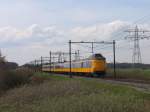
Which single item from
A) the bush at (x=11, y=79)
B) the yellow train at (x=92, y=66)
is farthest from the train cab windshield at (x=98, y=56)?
the bush at (x=11, y=79)

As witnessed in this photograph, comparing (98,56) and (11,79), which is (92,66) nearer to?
(98,56)

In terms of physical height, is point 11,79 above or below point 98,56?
below

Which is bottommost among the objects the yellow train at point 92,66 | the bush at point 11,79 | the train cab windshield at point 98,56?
the bush at point 11,79

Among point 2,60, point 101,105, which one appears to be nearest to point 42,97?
point 101,105

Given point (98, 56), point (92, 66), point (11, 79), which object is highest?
point (98, 56)

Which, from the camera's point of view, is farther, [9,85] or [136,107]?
[9,85]

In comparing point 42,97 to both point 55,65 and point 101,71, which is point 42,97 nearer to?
point 101,71

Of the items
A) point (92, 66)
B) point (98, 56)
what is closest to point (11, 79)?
point (92, 66)

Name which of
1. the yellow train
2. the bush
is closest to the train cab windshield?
the yellow train

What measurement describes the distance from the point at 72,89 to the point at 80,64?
36192mm

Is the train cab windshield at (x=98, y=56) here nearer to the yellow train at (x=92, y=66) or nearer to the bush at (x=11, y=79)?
the yellow train at (x=92, y=66)

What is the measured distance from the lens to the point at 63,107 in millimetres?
23406

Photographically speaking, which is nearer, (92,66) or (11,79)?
(11,79)

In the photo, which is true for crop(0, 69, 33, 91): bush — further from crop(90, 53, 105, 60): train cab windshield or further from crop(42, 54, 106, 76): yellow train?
crop(90, 53, 105, 60): train cab windshield
